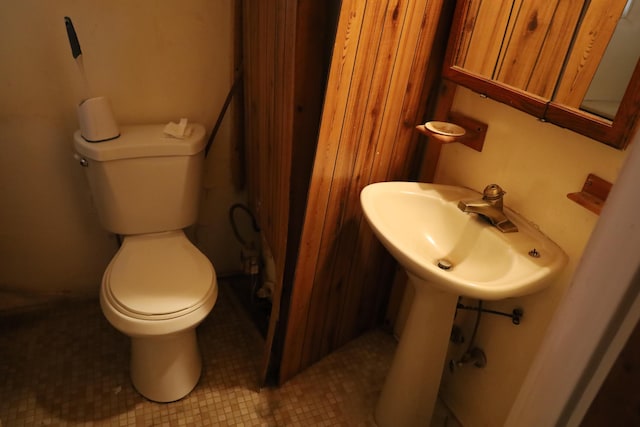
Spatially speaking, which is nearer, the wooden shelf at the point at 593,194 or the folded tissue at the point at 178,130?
the wooden shelf at the point at 593,194

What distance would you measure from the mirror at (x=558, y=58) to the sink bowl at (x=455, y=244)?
0.31 m

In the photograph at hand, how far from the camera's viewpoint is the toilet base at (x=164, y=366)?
1.44m

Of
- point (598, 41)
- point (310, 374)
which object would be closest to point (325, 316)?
point (310, 374)

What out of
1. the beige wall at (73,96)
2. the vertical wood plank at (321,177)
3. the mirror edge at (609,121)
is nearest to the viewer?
the mirror edge at (609,121)

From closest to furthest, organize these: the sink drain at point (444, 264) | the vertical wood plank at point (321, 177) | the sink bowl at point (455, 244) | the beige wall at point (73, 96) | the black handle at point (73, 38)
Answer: the sink bowl at point (455, 244) → the vertical wood plank at point (321, 177) → the sink drain at point (444, 264) → the black handle at point (73, 38) → the beige wall at point (73, 96)

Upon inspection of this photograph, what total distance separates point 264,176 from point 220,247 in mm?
645

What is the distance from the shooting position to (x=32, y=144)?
1.53 metres

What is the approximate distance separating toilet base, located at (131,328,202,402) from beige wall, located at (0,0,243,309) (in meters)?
0.57

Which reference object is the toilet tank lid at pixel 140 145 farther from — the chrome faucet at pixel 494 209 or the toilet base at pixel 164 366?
the chrome faucet at pixel 494 209

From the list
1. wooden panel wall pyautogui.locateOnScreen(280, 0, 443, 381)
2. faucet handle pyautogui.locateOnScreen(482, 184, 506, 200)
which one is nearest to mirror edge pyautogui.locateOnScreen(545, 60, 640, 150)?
faucet handle pyautogui.locateOnScreen(482, 184, 506, 200)

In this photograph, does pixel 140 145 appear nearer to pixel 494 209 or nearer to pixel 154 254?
pixel 154 254

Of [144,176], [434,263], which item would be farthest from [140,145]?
[434,263]

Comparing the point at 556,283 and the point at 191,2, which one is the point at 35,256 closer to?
the point at 191,2

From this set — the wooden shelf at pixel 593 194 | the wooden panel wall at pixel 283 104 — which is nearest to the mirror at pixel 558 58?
the wooden shelf at pixel 593 194
